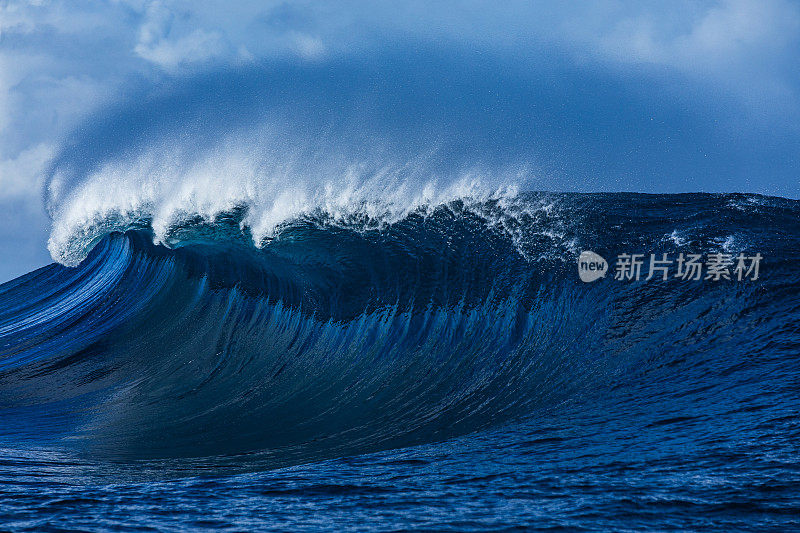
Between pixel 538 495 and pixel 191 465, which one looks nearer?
pixel 538 495

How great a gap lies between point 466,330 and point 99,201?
904 centimetres

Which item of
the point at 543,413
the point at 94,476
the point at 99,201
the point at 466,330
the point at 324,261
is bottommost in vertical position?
the point at 94,476

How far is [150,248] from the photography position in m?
11.1

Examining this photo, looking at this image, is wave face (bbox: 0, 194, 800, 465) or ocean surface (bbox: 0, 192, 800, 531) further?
wave face (bbox: 0, 194, 800, 465)

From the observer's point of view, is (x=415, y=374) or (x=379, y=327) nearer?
(x=415, y=374)

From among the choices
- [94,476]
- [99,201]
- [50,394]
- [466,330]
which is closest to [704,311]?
[466,330]

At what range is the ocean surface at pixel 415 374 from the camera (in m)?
3.27

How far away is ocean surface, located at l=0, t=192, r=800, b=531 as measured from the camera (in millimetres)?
3273

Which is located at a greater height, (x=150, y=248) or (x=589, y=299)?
(x=150, y=248)

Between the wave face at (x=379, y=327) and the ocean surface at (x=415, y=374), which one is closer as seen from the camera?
the ocean surface at (x=415, y=374)

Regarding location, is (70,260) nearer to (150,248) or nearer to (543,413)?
(150,248)

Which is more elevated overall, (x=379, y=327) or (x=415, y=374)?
(x=379, y=327)

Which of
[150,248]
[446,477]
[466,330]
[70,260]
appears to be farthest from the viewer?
[70,260]

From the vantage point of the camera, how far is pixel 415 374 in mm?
6312
